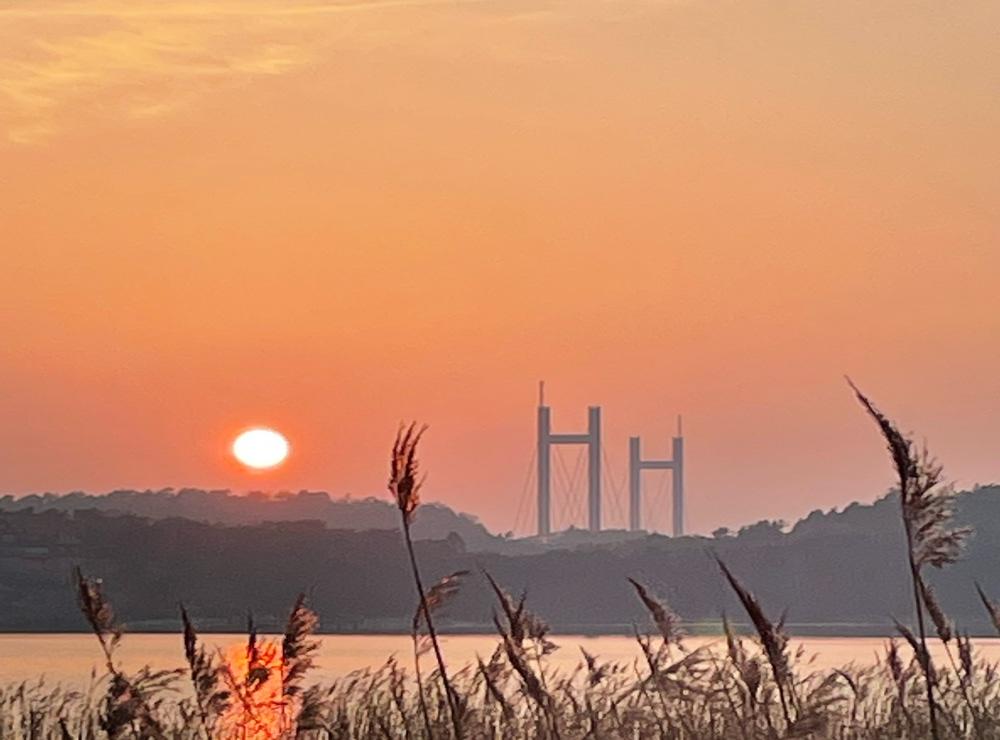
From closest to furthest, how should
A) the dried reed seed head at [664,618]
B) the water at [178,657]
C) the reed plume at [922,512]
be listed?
the reed plume at [922,512] < the dried reed seed head at [664,618] < the water at [178,657]

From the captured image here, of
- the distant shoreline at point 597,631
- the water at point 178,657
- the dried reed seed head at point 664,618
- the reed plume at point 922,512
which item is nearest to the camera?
the reed plume at point 922,512

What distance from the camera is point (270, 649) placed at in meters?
9.40

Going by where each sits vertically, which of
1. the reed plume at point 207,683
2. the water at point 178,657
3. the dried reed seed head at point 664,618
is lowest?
the reed plume at point 207,683

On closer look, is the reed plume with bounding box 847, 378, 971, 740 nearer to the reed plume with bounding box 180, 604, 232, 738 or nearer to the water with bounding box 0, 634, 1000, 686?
the reed plume with bounding box 180, 604, 232, 738

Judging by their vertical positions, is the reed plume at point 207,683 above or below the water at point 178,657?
below

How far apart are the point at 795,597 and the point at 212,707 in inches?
3058

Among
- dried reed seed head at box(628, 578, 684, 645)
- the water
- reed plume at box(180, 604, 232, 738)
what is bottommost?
reed plume at box(180, 604, 232, 738)

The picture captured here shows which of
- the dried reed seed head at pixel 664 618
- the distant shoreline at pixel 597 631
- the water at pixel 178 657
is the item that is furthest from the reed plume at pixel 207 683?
the distant shoreline at pixel 597 631

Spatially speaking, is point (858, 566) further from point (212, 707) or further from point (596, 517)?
point (212, 707)

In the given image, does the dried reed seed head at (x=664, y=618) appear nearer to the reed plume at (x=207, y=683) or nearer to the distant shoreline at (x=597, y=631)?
the reed plume at (x=207, y=683)

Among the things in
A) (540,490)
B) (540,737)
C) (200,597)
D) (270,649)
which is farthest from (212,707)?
(540,490)

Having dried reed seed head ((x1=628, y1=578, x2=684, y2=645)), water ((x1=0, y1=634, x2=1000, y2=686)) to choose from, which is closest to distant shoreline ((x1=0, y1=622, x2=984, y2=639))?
water ((x1=0, y1=634, x2=1000, y2=686))

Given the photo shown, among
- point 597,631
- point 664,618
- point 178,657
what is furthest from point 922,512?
point 597,631

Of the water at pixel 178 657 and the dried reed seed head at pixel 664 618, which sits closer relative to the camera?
the dried reed seed head at pixel 664 618
